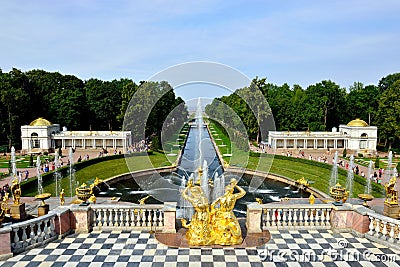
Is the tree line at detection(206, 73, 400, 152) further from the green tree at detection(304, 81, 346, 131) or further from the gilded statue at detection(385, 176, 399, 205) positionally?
the gilded statue at detection(385, 176, 399, 205)

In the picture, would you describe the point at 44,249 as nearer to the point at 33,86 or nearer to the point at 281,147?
the point at 281,147

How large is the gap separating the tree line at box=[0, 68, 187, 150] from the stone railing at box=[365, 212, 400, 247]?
3905 centimetres

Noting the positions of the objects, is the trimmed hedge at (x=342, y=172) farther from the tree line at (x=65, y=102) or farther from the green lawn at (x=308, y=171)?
the tree line at (x=65, y=102)

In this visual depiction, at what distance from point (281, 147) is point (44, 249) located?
52034 millimetres

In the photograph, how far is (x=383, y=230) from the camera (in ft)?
37.2

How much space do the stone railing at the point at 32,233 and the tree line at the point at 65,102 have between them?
3733cm

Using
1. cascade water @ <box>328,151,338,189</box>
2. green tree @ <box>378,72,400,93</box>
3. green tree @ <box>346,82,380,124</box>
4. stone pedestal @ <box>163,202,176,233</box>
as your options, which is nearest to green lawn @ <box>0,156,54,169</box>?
stone pedestal @ <box>163,202,176,233</box>

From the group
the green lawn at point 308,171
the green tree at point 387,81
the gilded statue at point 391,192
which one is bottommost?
the green lawn at point 308,171

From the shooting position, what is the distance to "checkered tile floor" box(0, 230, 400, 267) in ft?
32.6

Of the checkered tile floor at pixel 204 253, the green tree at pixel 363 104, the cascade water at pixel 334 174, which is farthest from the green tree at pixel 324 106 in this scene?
the checkered tile floor at pixel 204 253

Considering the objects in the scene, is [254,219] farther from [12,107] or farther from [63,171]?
[12,107]

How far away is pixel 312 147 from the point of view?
6019cm

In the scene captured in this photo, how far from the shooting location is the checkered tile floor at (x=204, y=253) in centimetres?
993

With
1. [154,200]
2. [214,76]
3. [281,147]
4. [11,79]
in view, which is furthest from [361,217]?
[11,79]
